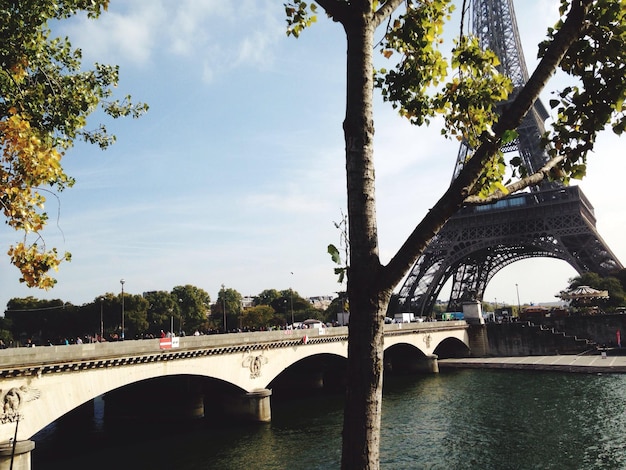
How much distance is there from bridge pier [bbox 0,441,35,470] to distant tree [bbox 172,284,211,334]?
89307 millimetres

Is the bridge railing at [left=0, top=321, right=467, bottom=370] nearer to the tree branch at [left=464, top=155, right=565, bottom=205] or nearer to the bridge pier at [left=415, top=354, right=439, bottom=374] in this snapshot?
the bridge pier at [left=415, top=354, right=439, bottom=374]

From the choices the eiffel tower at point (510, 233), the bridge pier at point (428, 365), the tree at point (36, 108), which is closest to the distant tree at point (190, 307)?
the eiffel tower at point (510, 233)

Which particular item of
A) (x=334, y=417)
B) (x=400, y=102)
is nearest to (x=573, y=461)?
(x=334, y=417)

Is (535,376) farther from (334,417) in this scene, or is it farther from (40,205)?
(40,205)

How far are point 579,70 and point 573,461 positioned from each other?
2039cm

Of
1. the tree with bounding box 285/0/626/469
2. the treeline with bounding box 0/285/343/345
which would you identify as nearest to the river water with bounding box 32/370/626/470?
the tree with bounding box 285/0/626/469

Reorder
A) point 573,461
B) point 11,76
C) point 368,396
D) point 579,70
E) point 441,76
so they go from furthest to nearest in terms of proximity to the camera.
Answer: point 573,461
point 11,76
point 441,76
point 579,70
point 368,396

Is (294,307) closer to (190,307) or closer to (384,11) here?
(190,307)

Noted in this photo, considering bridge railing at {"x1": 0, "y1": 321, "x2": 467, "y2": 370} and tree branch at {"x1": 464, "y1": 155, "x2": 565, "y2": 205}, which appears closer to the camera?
tree branch at {"x1": 464, "y1": 155, "x2": 565, "y2": 205}

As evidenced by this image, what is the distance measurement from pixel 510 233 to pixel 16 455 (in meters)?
67.7

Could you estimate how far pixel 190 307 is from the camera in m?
107

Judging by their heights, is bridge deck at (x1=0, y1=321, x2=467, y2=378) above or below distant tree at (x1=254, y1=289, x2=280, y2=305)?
below

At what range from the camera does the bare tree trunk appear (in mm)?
3746

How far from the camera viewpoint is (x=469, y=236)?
73750 mm
